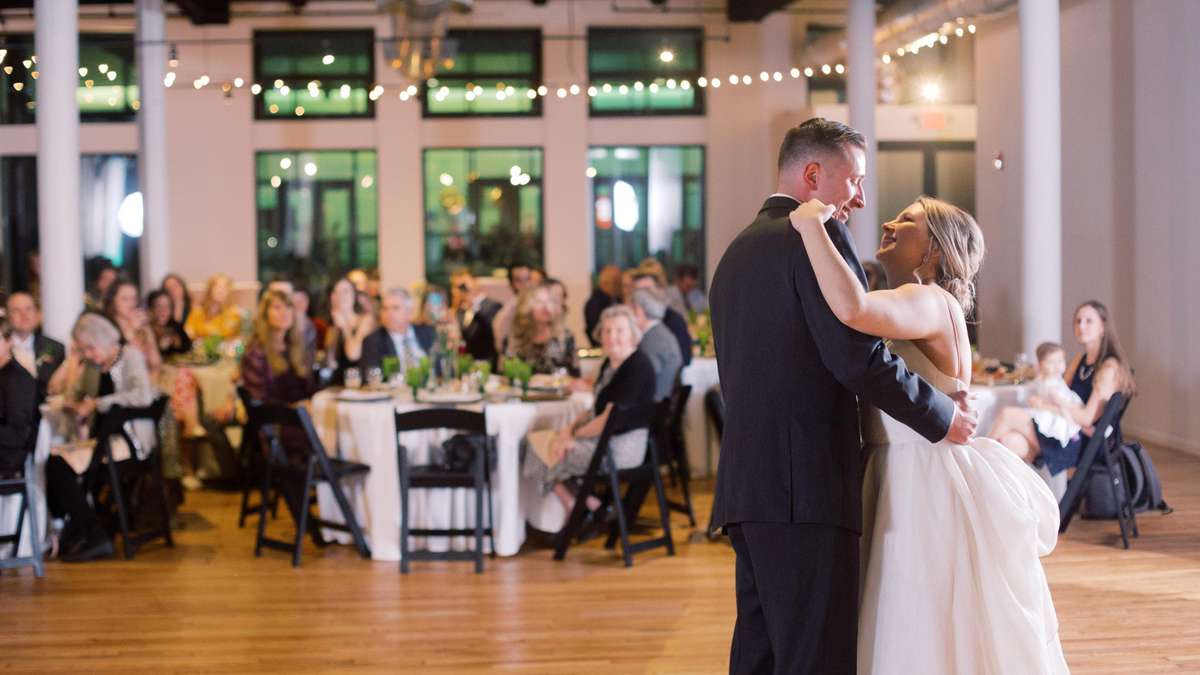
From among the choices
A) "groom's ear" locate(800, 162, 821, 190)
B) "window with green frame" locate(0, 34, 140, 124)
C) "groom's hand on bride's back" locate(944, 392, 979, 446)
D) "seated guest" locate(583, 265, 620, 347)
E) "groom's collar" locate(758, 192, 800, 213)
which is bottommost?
"groom's hand on bride's back" locate(944, 392, 979, 446)

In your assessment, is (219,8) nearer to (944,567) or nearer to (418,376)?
(418,376)

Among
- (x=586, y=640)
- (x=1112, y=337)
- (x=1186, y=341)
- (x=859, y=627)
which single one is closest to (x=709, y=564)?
(x=586, y=640)

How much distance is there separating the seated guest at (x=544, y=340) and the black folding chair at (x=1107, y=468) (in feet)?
10.4

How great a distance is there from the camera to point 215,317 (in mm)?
12078

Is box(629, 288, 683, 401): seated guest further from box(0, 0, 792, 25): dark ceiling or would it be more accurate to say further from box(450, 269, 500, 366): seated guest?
box(0, 0, 792, 25): dark ceiling

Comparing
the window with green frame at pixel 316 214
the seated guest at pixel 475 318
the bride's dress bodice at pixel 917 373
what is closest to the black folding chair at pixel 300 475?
the seated guest at pixel 475 318

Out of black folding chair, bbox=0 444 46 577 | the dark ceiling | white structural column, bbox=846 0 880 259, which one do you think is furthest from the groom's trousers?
the dark ceiling

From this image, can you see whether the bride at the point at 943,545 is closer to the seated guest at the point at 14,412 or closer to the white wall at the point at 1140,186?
the seated guest at the point at 14,412

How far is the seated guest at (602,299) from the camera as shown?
1192 centimetres

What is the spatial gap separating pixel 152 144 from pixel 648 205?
6115 mm

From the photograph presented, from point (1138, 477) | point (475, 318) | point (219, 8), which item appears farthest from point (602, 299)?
point (219, 8)

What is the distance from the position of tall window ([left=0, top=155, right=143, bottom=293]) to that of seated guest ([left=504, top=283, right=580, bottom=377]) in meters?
9.42

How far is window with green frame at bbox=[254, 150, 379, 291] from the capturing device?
1658cm

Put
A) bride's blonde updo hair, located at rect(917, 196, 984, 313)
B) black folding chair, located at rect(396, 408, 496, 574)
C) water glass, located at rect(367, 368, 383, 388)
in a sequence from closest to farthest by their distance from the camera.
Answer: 1. bride's blonde updo hair, located at rect(917, 196, 984, 313)
2. black folding chair, located at rect(396, 408, 496, 574)
3. water glass, located at rect(367, 368, 383, 388)
